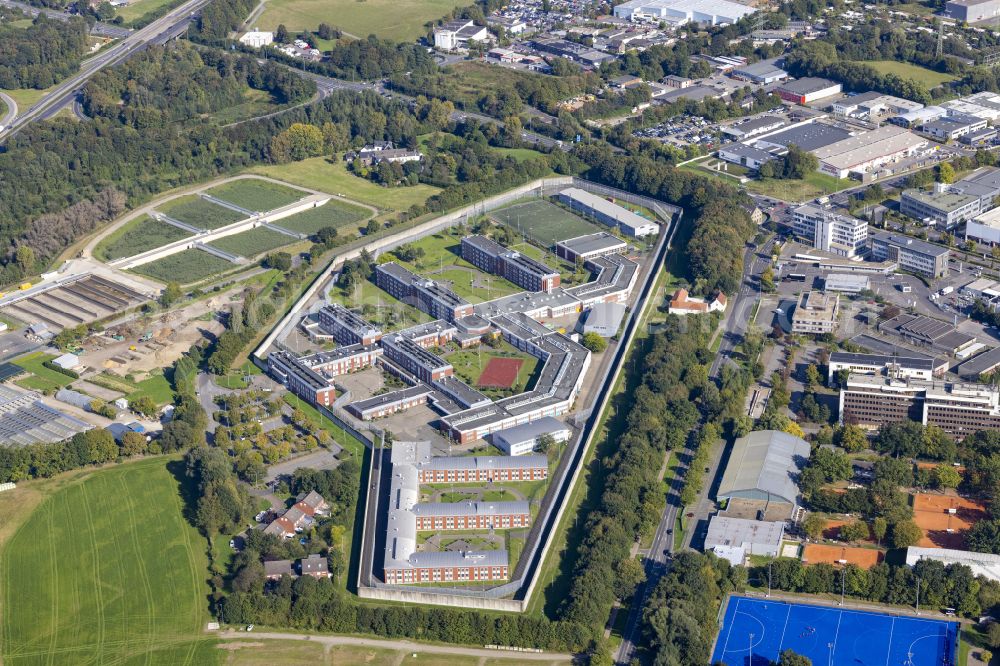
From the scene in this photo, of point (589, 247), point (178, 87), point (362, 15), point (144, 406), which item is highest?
point (589, 247)

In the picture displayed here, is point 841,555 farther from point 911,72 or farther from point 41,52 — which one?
point 41,52

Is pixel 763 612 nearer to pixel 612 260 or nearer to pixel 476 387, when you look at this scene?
pixel 476 387

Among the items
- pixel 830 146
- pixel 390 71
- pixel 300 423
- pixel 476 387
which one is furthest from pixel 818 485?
pixel 390 71

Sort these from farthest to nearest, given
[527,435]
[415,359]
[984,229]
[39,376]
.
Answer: [984,229] → [39,376] → [415,359] → [527,435]

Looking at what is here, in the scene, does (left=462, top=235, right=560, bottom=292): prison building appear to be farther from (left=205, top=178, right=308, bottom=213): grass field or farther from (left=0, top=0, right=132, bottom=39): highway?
(left=0, top=0, right=132, bottom=39): highway

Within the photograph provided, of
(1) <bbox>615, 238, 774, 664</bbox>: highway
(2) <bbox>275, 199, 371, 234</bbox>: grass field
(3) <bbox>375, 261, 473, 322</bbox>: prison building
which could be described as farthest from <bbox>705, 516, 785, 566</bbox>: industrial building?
(2) <bbox>275, 199, 371, 234</bbox>: grass field

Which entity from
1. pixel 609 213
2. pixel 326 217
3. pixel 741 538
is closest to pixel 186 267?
pixel 326 217
